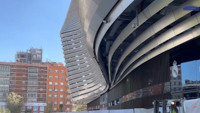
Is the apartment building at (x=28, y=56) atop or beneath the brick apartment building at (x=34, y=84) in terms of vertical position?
atop

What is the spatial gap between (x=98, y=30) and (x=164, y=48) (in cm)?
594

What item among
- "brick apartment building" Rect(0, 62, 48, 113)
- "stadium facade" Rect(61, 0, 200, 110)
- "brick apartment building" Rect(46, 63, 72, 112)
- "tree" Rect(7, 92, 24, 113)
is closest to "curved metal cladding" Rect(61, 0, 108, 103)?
"tree" Rect(7, 92, 24, 113)

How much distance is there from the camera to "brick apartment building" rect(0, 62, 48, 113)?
371 ft

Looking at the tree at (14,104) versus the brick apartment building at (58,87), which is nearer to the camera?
the tree at (14,104)

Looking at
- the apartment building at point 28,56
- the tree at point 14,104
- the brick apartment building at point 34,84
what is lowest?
the tree at point 14,104

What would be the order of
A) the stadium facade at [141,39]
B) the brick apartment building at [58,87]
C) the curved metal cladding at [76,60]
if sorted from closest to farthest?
the stadium facade at [141,39] → the curved metal cladding at [76,60] → the brick apartment building at [58,87]

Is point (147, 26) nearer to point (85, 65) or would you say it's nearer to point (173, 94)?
point (173, 94)

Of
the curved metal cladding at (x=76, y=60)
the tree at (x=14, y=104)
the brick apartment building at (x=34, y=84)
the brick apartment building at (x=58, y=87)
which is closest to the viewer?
the curved metal cladding at (x=76, y=60)

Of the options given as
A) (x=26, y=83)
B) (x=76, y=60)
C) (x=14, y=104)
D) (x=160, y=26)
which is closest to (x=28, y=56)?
(x=26, y=83)

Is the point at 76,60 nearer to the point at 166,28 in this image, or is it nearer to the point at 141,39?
the point at 141,39


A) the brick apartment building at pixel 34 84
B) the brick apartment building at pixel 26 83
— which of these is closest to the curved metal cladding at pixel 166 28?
the brick apartment building at pixel 34 84

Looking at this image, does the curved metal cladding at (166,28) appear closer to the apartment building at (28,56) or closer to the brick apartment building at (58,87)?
the brick apartment building at (58,87)

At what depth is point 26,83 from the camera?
11650 centimetres

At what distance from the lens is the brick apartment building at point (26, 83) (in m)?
113
